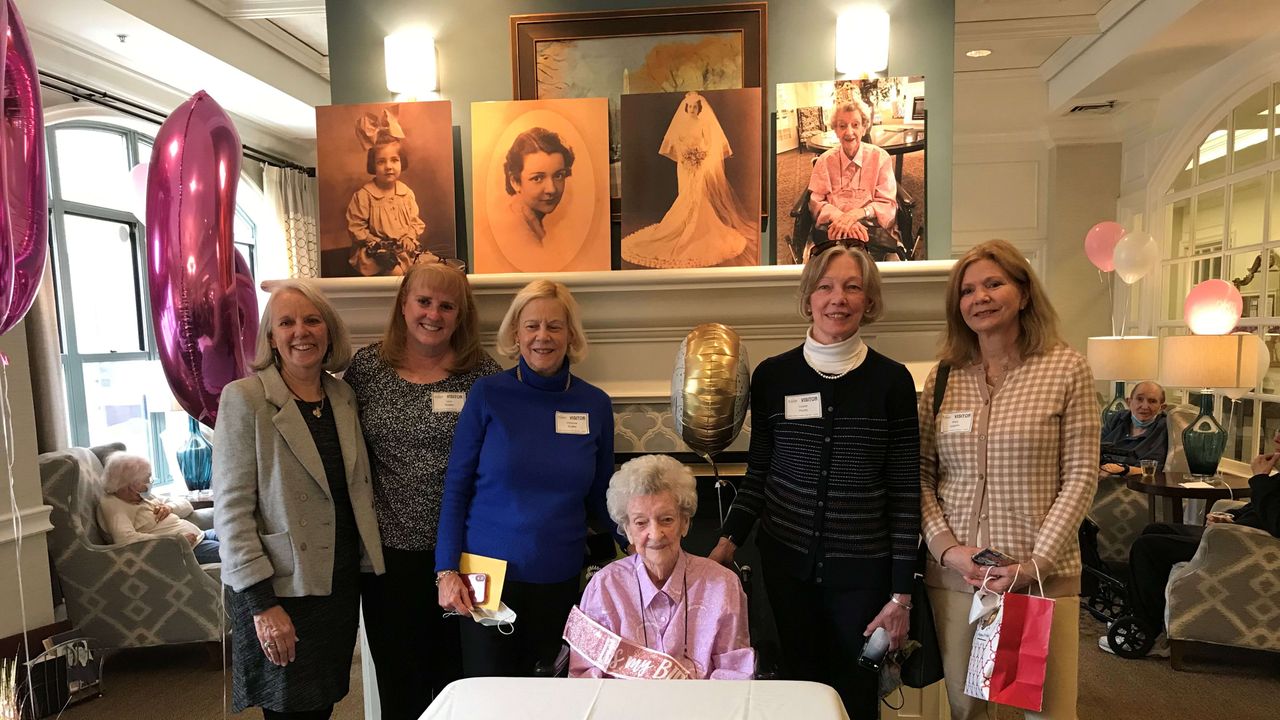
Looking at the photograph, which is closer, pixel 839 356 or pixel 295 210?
pixel 839 356

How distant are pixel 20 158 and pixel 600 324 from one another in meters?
1.51

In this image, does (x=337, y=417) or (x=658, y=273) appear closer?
(x=337, y=417)

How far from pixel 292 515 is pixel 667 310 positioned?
122 cm

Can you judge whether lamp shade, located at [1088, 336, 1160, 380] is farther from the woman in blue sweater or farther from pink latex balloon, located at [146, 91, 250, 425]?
pink latex balloon, located at [146, 91, 250, 425]

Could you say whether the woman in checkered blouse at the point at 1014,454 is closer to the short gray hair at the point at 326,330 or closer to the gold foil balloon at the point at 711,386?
the gold foil balloon at the point at 711,386

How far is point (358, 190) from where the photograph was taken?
8.08 feet

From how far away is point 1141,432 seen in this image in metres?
4.09

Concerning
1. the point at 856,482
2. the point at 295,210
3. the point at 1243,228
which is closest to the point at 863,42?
the point at 856,482

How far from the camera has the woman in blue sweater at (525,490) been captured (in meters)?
1.69

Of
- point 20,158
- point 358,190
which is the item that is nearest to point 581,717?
point 20,158

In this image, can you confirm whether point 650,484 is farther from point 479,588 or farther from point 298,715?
point 298,715

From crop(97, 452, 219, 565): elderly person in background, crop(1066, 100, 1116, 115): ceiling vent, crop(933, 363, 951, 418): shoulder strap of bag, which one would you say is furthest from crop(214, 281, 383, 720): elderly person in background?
crop(1066, 100, 1116, 115): ceiling vent

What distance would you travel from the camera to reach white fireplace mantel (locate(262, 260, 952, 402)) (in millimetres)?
2166

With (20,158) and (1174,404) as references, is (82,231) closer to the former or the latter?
(20,158)
